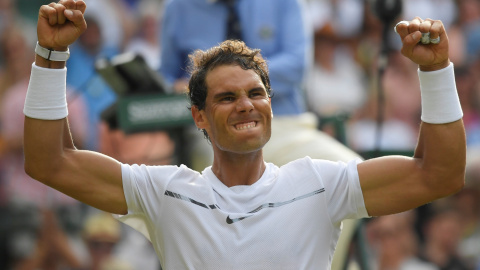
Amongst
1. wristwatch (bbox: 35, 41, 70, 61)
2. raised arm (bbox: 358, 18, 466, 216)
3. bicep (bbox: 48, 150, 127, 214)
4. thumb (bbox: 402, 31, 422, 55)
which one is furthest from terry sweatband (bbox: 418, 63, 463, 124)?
wristwatch (bbox: 35, 41, 70, 61)

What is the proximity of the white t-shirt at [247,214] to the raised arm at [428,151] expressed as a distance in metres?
0.08

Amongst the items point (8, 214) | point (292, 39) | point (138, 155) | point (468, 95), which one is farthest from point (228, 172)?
point (468, 95)

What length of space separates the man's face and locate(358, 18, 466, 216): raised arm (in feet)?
1.31

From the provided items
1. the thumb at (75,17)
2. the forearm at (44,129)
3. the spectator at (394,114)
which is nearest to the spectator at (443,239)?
the spectator at (394,114)

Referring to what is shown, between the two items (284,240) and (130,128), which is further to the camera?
(130,128)

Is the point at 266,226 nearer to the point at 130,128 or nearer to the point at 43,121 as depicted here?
the point at 43,121

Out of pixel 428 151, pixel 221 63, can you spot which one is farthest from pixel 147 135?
pixel 428 151

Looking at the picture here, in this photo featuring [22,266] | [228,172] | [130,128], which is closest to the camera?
[228,172]

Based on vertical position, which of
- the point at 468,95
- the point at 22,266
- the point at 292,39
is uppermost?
the point at 292,39

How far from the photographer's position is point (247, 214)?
313 cm

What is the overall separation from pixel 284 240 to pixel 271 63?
2216 millimetres

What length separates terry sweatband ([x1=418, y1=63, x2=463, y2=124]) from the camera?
3029 mm

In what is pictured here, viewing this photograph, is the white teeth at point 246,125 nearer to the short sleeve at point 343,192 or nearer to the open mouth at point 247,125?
the open mouth at point 247,125

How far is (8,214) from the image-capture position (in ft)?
23.9
